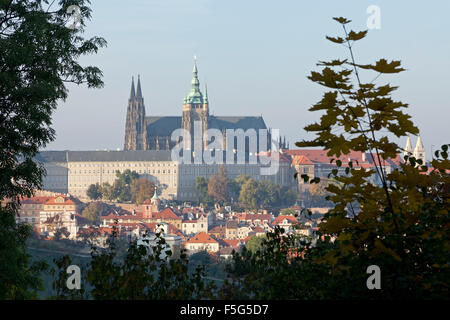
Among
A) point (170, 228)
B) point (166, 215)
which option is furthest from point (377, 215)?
point (166, 215)

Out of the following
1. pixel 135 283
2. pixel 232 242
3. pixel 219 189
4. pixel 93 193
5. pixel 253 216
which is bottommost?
pixel 232 242

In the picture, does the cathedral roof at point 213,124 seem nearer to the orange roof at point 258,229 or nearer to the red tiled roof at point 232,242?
the orange roof at point 258,229

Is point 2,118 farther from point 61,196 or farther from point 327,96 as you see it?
point 61,196

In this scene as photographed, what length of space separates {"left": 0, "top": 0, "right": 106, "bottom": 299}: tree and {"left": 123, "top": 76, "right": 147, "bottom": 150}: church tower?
117 metres

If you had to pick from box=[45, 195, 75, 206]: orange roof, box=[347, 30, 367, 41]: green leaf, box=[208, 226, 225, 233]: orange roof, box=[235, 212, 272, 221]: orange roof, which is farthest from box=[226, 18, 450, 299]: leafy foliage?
box=[45, 195, 75, 206]: orange roof

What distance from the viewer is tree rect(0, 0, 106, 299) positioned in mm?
10547

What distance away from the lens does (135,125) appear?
421ft

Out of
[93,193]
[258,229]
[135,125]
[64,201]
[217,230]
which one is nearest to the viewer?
[258,229]

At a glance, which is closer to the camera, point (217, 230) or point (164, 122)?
point (217, 230)

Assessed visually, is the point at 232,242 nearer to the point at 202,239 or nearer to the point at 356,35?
the point at 202,239

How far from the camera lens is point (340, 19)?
5.09 meters

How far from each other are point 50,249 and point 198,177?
57089 millimetres

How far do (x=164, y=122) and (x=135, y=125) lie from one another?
616 centimetres
